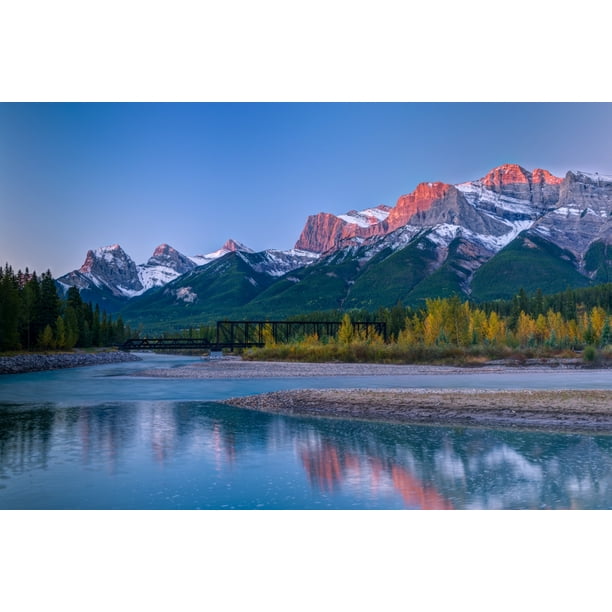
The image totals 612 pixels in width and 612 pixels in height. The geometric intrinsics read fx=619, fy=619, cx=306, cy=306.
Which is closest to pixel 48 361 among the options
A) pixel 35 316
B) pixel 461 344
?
pixel 35 316

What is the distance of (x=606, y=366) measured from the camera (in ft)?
161

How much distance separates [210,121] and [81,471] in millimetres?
11515

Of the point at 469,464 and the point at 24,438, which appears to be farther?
the point at 24,438

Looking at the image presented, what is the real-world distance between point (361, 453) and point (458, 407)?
276 inches

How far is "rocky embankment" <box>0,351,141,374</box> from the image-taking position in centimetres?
4253

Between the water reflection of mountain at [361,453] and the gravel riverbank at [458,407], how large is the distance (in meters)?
1.33

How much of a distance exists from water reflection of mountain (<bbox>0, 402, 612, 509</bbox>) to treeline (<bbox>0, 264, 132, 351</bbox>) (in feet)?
68.0

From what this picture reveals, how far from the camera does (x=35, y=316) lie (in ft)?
172

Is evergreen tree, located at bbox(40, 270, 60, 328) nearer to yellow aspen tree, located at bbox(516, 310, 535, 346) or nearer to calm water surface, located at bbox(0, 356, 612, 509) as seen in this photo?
calm water surface, located at bbox(0, 356, 612, 509)

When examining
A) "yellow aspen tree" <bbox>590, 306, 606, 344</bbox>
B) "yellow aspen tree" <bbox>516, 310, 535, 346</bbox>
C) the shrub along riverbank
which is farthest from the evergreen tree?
"yellow aspen tree" <bbox>590, 306, 606, 344</bbox>

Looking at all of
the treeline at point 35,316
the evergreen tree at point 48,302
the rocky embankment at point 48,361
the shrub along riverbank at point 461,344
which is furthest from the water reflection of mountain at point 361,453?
the shrub along riverbank at point 461,344

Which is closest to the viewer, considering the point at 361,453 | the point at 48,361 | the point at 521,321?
the point at 361,453

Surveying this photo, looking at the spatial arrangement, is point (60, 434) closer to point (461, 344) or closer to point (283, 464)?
point (283, 464)

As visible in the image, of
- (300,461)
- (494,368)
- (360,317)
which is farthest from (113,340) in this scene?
(300,461)
